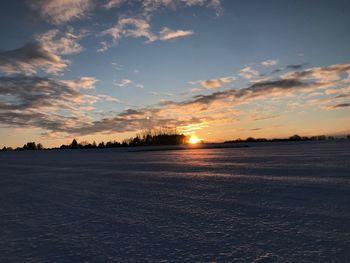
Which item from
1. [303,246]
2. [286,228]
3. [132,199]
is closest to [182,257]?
[303,246]

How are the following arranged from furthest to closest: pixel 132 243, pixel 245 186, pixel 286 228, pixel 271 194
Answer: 1. pixel 245 186
2. pixel 271 194
3. pixel 286 228
4. pixel 132 243

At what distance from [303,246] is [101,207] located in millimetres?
3897

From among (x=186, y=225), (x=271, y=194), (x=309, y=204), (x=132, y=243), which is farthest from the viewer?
(x=271, y=194)

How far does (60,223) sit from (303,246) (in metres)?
3.55

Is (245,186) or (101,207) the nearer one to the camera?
(101,207)

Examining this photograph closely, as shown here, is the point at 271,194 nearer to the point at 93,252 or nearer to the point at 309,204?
the point at 309,204

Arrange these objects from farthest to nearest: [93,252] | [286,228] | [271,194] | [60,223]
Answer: [271,194] < [60,223] < [286,228] < [93,252]

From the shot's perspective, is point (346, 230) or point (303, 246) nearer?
point (303, 246)

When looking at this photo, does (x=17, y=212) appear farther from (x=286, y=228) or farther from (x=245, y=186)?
(x=245, y=186)

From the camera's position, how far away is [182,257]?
3217 mm

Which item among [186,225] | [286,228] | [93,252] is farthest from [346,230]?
[93,252]

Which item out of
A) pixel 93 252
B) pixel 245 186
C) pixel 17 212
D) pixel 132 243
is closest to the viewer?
pixel 93 252

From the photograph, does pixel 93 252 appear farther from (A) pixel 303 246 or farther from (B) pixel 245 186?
(B) pixel 245 186

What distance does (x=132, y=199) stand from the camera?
6812 mm
